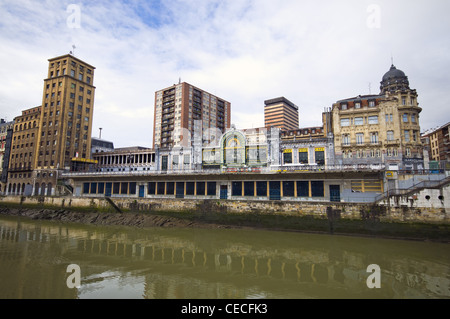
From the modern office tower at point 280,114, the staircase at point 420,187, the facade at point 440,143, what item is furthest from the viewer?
the modern office tower at point 280,114

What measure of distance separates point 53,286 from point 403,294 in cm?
1718

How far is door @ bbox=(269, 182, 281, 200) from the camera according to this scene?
33.7 m

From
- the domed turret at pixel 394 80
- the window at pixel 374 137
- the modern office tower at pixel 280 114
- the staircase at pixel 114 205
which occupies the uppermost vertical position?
the modern office tower at pixel 280 114

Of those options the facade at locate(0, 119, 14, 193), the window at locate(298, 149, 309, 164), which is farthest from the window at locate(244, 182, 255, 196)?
the facade at locate(0, 119, 14, 193)

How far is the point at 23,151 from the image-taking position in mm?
61656

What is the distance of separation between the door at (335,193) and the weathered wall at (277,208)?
181 inches

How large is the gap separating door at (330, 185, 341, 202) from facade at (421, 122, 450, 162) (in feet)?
118

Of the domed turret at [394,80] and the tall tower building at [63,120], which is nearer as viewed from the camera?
the domed turret at [394,80]

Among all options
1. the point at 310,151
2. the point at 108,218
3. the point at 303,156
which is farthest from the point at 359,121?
the point at 108,218

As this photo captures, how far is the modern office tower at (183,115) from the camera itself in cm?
8344

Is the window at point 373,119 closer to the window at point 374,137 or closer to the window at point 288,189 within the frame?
the window at point 374,137

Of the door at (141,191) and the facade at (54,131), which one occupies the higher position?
the facade at (54,131)

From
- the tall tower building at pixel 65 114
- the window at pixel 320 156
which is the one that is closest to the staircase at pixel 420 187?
the window at pixel 320 156
